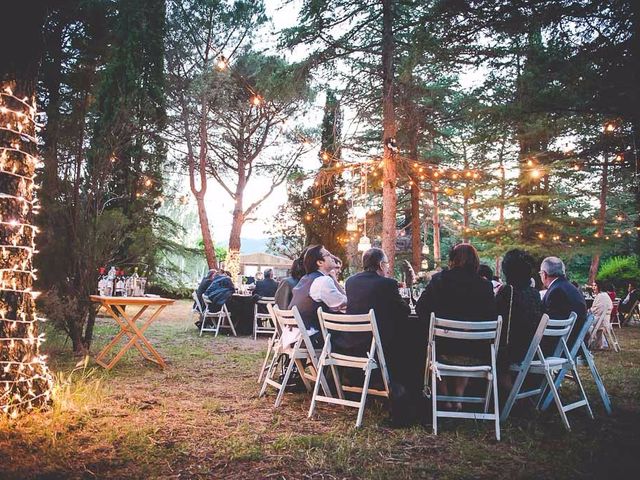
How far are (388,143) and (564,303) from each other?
6032mm

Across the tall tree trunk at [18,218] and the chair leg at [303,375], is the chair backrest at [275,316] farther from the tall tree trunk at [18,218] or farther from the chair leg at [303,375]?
the tall tree trunk at [18,218]

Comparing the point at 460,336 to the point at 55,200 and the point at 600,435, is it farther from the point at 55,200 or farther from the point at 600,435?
the point at 55,200

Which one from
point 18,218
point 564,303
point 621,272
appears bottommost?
point 564,303

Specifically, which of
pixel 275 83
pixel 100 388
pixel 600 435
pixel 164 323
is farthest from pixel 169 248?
A: pixel 600 435

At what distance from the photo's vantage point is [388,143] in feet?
32.4

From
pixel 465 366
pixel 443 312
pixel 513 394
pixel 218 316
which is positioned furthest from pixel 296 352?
pixel 218 316

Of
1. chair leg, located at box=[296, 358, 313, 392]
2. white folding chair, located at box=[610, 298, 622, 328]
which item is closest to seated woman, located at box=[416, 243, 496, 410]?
chair leg, located at box=[296, 358, 313, 392]

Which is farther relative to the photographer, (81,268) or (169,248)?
(169,248)

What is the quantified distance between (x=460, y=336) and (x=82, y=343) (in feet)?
16.4

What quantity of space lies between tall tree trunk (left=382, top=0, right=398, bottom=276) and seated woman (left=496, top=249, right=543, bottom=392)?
231 inches

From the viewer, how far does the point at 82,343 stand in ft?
19.7

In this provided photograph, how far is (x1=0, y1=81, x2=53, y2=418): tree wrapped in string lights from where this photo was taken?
3.23 m

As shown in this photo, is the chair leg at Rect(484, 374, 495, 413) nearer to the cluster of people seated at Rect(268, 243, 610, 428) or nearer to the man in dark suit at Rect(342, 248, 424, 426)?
the cluster of people seated at Rect(268, 243, 610, 428)

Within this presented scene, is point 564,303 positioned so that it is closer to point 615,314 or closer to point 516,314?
point 516,314
